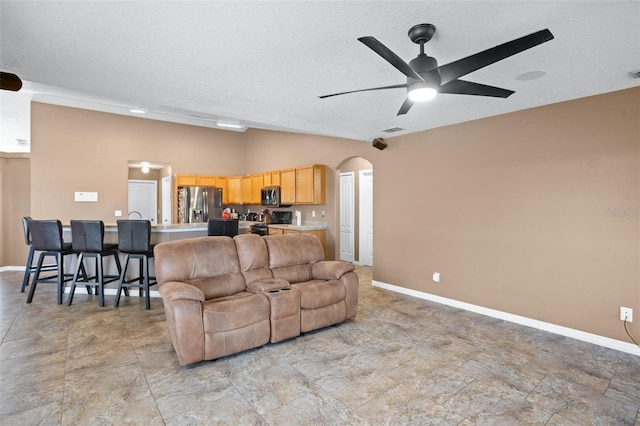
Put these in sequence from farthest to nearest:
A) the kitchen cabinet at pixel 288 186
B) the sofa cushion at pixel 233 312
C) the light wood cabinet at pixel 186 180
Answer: the light wood cabinet at pixel 186 180 → the kitchen cabinet at pixel 288 186 → the sofa cushion at pixel 233 312

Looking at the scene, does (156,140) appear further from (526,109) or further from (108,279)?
(526,109)

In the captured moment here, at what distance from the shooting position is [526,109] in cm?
367

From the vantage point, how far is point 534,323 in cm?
365

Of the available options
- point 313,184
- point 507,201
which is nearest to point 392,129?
point 507,201

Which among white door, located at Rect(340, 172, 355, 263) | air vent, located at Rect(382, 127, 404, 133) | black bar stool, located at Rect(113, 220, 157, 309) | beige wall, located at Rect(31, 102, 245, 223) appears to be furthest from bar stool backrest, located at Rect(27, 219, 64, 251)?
white door, located at Rect(340, 172, 355, 263)

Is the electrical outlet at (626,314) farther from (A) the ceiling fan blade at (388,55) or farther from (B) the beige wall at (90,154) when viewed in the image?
(B) the beige wall at (90,154)

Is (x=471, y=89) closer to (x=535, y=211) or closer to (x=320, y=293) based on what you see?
(x=535, y=211)

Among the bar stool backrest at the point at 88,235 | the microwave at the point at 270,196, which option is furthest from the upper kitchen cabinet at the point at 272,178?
the bar stool backrest at the point at 88,235

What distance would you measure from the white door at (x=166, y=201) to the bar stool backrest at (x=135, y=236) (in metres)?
3.75

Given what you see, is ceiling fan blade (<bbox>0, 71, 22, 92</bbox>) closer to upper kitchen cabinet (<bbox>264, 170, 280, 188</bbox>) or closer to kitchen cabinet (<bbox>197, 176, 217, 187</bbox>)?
upper kitchen cabinet (<bbox>264, 170, 280, 188</bbox>)

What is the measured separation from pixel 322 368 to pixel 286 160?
18.3 ft

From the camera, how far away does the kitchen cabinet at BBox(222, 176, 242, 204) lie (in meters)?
8.64

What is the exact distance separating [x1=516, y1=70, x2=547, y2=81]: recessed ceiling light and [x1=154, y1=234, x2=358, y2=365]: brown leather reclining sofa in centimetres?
255

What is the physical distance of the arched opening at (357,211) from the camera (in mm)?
7152
